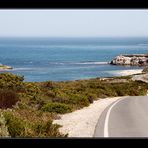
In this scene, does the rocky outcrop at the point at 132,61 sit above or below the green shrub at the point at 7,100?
below

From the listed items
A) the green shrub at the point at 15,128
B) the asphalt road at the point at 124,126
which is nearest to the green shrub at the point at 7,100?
the asphalt road at the point at 124,126

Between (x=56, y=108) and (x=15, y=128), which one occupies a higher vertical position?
(x=15, y=128)

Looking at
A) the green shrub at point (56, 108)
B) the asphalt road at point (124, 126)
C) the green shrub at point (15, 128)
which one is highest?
the green shrub at point (15, 128)

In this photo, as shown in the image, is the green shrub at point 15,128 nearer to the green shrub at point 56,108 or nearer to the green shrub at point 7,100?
the green shrub at point 7,100

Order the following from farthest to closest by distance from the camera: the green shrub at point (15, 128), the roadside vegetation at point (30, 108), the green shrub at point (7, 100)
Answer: the green shrub at point (7, 100)
the roadside vegetation at point (30, 108)
the green shrub at point (15, 128)

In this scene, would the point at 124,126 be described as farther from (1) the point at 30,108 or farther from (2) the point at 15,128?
(1) the point at 30,108

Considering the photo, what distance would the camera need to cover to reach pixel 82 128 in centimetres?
1291

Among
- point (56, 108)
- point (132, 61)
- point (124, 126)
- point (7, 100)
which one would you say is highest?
point (7, 100)

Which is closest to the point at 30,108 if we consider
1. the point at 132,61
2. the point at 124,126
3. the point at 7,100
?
the point at 7,100

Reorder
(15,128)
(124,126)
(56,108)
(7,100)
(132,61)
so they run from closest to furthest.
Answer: (15,128) < (124,126) < (7,100) < (56,108) < (132,61)

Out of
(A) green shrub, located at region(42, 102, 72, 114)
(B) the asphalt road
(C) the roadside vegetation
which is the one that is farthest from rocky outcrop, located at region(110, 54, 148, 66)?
(B) the asphalt road
